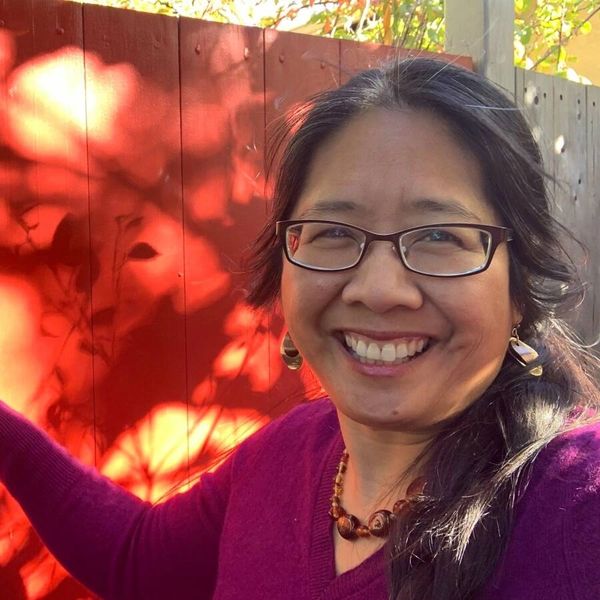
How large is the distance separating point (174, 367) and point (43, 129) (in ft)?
2.27

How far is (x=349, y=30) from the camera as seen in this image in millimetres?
4453

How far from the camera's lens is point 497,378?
1.26 m

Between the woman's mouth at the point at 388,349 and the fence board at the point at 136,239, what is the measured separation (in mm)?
984

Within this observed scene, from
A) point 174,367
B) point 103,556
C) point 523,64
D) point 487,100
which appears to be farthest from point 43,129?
point 523,64

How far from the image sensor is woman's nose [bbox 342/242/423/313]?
113cm

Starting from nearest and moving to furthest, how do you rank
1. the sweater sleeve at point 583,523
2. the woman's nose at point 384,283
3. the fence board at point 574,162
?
the sweater sleeve at point 583,523 < the woman's nose at point 384,283 < the fence board at point 574,162

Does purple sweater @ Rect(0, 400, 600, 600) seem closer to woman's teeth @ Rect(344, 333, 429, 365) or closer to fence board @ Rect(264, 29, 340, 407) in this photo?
woman's teeth @ Rect(344, 333, 429, 365)

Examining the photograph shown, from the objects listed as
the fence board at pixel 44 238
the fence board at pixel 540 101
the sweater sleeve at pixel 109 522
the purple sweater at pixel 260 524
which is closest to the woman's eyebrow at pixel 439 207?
the purple sweater at pixel 260 524

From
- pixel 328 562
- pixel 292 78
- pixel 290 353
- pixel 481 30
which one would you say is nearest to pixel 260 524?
pixel 328 562

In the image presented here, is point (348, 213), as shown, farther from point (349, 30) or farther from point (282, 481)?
point (349, 30)

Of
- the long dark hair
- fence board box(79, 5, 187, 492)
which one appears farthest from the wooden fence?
the long dark hair

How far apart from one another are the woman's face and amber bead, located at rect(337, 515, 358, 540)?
0.20 metres

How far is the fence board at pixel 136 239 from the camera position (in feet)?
6.51

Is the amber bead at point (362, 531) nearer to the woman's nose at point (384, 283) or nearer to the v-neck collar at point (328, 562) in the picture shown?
the v-neck collar at point (328, 562)
